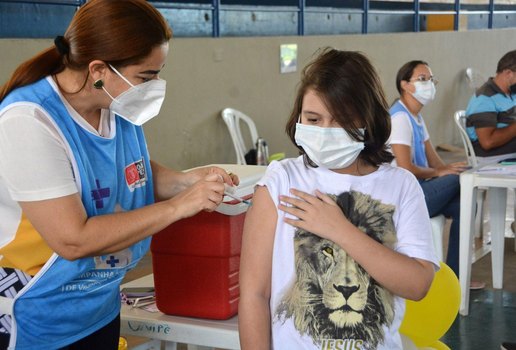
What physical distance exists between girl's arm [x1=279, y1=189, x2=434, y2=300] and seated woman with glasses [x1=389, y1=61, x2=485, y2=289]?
2561mm

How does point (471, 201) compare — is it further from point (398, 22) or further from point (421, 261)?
point (398, 22)

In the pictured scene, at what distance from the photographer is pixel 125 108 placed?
1851 mm

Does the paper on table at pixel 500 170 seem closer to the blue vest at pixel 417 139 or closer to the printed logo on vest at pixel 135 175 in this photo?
the blue vest at pixel 417 139

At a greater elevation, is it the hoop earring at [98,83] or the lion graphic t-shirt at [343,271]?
the hoop earring at [98,83]

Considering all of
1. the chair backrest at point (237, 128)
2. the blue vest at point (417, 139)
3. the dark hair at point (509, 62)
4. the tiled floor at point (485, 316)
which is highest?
the dark hair at point (509, 62)

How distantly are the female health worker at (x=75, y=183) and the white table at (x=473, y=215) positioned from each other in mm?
2335

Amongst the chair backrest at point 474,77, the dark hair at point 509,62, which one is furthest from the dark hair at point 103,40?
the chair backrest at point 474,77

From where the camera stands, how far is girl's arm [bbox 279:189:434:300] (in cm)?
158

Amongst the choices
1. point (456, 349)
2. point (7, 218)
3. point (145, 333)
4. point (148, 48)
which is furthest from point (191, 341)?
point (456, 349)

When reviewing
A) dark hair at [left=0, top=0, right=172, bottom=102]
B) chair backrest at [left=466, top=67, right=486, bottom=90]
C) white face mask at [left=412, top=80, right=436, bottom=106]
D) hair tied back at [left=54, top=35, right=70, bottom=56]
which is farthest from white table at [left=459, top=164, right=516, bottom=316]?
chair backrest at [left=466, top=67, right=486, bottom=90]

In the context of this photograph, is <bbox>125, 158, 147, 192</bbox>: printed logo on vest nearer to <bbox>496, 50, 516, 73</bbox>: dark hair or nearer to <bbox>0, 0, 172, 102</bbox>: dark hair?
<bbox>0, 0, 172, 102</bbox>: dark hair

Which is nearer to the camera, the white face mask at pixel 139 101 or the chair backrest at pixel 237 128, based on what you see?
the white face mask at pixel 139 101

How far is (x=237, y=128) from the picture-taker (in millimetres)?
6527

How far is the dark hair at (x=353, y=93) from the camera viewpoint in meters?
1.63
